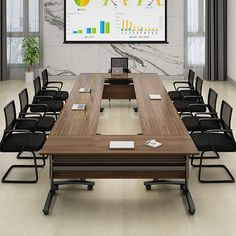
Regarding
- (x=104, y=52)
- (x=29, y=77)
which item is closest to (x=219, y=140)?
(x=104, y=52)

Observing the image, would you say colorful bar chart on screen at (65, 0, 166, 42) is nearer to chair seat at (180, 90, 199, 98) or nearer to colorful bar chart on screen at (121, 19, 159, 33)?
colorful bar chart on screen at (121, 19, 159, 33)

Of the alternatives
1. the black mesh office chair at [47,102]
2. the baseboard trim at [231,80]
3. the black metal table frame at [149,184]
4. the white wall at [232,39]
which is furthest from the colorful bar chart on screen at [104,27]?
the black metal table frame at [149,184]

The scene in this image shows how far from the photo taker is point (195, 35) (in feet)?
44.5

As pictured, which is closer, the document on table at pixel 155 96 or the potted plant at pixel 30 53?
the document on table at pixel 155 96

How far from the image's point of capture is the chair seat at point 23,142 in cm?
637

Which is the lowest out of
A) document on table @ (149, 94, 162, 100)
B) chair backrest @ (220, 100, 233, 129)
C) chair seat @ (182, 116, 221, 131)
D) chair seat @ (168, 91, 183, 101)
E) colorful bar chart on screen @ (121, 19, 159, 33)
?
chair seat @ (182, 116, 221, 131)

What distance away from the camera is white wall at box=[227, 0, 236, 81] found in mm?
12703

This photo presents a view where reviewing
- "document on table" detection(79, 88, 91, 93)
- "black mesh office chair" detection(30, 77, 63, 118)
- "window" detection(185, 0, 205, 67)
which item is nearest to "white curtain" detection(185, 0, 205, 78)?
"window" detection(185, 0, 205, 67)

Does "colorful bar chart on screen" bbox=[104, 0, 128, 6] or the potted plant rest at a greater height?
"colorful bar chart on screen" bbox=[104, 0, 128, 6]

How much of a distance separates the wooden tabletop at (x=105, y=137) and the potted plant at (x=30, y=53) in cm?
495

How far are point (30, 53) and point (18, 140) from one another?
6.77 meters

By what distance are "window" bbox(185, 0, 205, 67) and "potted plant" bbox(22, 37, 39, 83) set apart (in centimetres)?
361

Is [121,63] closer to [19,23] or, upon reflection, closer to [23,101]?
[23,101]

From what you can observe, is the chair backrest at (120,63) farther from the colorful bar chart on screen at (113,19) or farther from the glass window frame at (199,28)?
the glass window frame at (199,28)
